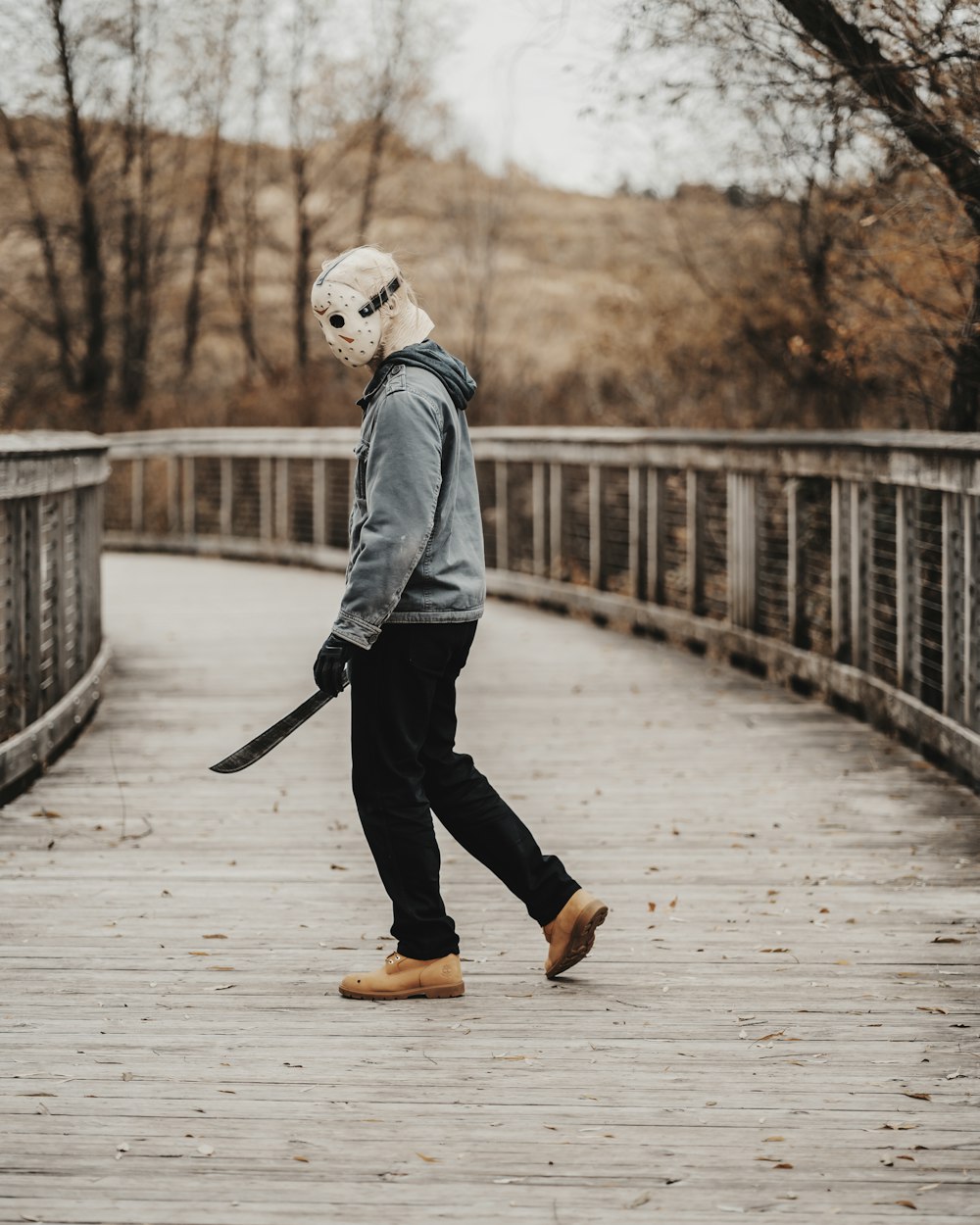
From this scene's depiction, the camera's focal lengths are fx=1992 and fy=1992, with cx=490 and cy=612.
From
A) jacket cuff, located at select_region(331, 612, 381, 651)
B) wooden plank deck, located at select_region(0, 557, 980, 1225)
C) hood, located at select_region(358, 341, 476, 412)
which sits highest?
hood, located at select_region(358, 341, 476, 412)

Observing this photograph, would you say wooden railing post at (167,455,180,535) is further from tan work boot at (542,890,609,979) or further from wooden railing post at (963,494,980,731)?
tan work boot at (542,890,609,979)

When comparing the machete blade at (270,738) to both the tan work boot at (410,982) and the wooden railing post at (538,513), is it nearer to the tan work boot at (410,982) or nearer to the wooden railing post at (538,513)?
the tan work boot at (410,982)

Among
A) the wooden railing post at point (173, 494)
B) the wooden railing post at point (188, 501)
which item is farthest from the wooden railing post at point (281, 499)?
the wooden railing post at point (173, 494)

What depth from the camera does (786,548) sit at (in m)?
11.2

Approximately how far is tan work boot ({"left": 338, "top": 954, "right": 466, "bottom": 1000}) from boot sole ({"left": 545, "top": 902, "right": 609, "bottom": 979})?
0.28m

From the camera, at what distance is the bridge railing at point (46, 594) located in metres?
7.62

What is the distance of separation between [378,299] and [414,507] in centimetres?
53

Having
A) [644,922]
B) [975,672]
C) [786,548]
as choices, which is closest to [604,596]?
[786,548]

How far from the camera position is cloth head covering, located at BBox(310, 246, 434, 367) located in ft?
15.6

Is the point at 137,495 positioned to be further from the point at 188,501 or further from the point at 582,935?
the point at 582,935

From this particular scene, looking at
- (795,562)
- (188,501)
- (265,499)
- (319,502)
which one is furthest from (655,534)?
(188,501)

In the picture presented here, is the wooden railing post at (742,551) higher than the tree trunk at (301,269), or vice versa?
the tree trunk at (301,269)

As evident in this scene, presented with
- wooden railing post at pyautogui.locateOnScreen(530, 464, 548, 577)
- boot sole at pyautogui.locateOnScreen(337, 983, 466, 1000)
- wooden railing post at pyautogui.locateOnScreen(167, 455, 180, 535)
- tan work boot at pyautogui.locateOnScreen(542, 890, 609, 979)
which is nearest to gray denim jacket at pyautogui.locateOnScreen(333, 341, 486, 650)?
tan work boot at pyautogui.locateOnScreen(542, 890, 609, 979)

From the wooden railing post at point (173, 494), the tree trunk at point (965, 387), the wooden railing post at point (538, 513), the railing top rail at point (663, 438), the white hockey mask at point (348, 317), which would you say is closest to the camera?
the white hockey mask at point (348, 317)
